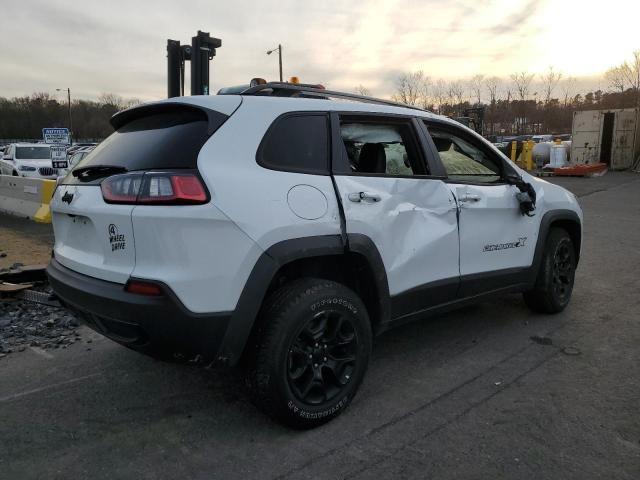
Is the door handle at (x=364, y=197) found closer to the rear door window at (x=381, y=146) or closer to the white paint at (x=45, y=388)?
the rear door window at (x=381, y=146)

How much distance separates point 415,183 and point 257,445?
1.87 metres

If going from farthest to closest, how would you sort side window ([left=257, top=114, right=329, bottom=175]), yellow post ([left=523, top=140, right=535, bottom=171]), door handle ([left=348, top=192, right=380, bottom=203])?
yellow post ([left=523, top=140, right=535, bottom=171])
door handle ([left=348, top=192, right=380, bottom=203])
side window ([left=257, top=114, right=329, bottom=175])

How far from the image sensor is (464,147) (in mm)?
4145

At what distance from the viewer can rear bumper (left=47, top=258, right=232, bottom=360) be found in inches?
98.3

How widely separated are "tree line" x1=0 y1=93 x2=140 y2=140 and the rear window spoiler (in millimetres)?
75189

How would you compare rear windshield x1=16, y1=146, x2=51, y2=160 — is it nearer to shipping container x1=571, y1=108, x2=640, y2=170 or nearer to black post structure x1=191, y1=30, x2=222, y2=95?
black post structure x1=191, y1=30, x2=222, y2=95

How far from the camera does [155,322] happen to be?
2508mm

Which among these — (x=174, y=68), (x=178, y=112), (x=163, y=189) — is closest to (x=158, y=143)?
(x=178, y=112)

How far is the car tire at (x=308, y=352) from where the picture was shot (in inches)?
108

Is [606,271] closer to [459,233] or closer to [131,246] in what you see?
[459,233]

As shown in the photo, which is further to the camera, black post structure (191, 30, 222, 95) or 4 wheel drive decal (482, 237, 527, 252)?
black post structure (191, 30, 222, 95)

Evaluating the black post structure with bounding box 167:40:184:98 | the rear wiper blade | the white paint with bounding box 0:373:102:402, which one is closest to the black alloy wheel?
the rear wiper blade

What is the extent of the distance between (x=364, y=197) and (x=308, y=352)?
95cm

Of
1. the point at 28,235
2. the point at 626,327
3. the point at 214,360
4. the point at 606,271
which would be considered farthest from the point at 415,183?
the point at 28,235
